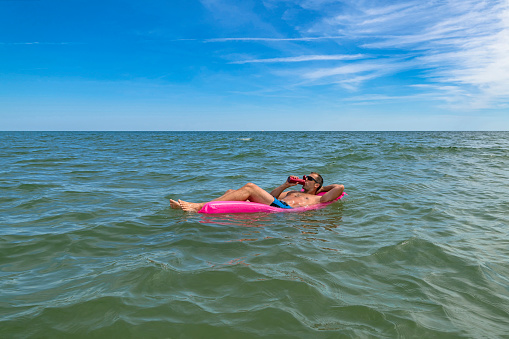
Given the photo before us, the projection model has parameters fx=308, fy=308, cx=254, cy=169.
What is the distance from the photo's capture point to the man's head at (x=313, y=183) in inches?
293

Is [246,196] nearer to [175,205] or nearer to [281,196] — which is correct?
[281,196]

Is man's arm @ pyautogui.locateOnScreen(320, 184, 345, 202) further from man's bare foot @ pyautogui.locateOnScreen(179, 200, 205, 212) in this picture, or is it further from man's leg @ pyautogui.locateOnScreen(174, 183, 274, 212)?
man's bare foot @ pyautogui.locateOnScreen(179, 200, 205, 212)

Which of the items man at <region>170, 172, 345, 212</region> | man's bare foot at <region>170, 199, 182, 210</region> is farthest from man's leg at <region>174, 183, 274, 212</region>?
man's bare foot at <region>170, 199, 182, 210</region>

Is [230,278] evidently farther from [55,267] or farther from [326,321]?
[55,267]

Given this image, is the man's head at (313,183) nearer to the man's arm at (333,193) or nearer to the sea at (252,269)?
the man's arm at (333,193)

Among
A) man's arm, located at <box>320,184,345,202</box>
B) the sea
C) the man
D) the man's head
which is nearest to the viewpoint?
the sea

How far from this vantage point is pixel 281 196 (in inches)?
303

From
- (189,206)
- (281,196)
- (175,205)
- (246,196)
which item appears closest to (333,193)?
(281,196)

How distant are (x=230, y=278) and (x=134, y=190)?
645cm

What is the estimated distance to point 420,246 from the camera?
4.63m

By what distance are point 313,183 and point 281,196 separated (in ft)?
2.80

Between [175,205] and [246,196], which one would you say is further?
[246,196]

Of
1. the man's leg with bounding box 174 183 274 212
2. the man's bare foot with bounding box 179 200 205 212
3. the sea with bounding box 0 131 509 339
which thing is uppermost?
the man's leg with bounding box 174 183 274 212

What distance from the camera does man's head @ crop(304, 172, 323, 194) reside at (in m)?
7.45
